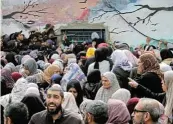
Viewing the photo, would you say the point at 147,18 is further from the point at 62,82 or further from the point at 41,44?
the point at 62,82

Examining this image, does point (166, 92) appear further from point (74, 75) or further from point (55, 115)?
point (74, 75)

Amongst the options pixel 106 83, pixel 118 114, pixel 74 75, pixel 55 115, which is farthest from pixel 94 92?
pixel 55 115

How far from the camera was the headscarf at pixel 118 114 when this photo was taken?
483 cm

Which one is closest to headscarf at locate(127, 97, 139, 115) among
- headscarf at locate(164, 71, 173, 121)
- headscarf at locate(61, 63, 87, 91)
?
headscarf at locate(164, 71, 173, 121)

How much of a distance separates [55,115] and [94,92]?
1867 mm

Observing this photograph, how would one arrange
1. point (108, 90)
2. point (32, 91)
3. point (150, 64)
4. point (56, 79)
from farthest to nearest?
point (56, 79) → point (108, 90) → point (150, 64) → point (32, 91)

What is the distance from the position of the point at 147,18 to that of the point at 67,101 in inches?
464

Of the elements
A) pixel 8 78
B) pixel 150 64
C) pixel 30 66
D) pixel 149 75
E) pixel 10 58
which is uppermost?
pixel 150 64

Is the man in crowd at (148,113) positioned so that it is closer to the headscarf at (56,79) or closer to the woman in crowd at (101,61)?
the headscarf at (56,79)

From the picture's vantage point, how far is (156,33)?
16.7m

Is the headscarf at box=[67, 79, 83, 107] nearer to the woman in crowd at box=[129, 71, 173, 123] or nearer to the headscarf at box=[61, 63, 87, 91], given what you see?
the woman in crowd at box=[129, 71, 173, 123]

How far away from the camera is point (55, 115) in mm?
4668

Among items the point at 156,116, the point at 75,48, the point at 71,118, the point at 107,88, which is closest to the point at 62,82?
the point at 107,88

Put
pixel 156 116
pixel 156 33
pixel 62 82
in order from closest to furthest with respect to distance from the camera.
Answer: pixel 156 116, pixel 62 82, pixel 156 33
